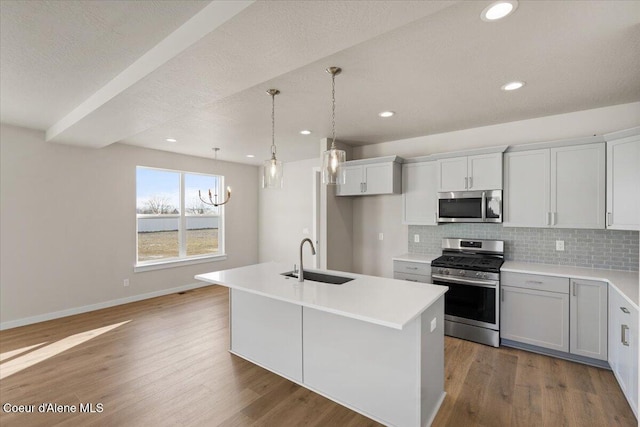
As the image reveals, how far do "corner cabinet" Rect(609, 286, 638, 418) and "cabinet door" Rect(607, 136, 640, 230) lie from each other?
63 centimetres

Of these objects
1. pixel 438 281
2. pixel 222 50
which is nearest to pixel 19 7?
pixel 222 50

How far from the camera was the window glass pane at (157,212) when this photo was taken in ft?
16.9

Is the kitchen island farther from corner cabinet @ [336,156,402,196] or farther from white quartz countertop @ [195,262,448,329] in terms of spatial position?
corner cabinet @ [336,156,402,196]

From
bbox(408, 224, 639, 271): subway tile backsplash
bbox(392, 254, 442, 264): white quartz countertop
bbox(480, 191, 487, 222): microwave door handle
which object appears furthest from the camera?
bbox(392, 254, 442, 264): white quartz countertop

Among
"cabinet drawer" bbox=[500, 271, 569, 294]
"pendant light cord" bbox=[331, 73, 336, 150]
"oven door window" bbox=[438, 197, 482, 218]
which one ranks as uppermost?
"pendant light cord" bbox=[331, 73, 336, 150]

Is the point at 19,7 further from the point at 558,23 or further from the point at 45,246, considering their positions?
the point at 45,246

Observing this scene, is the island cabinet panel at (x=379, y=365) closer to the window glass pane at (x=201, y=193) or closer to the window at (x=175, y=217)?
the window at (x=175, y=217)

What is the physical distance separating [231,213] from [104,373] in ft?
13.1

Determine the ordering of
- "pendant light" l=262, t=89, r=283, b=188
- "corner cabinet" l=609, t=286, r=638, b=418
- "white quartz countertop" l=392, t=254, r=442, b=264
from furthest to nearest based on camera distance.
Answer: "white quartz countertop" l=392, t=254, r=442, b=264 → "pendant light" l=262, t=89, r=283, b=188 → "corner cabinet" l=609, t=286, r=638, b=418

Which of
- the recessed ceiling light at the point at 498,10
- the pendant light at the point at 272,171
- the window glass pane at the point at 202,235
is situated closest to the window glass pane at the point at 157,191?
the window glass pane at the point at 202,235

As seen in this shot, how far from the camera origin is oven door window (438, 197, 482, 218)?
3580 mm

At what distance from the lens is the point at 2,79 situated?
247 cm

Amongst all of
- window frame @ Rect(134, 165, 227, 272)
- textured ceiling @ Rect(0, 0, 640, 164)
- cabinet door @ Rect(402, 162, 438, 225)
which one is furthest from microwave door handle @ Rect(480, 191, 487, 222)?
window frame @ Rect(134, 165, 227, 272)

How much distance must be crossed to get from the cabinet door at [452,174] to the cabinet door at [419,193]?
0.12 meters
